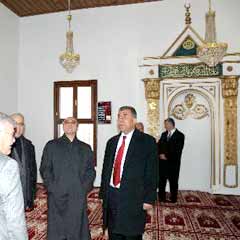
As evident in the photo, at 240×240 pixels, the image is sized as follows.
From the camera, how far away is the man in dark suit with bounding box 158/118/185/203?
511 centimetres

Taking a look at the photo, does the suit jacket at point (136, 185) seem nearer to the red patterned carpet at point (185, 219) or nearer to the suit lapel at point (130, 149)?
the suit lapel at point (130, 149)

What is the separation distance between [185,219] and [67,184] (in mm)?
2233

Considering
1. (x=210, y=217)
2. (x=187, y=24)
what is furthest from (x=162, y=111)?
(x=210, y=217)

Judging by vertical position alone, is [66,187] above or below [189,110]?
below

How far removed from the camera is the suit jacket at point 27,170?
116 inches

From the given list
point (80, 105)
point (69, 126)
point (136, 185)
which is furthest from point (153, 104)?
point (136, 185)

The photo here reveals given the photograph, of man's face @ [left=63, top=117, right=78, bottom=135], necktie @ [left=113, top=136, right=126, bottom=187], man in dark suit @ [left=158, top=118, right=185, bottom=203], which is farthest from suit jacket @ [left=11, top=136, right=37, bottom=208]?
man in dark suit @ [left=158, top=118, right=185, bottom=203]

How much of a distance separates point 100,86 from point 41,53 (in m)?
1.74

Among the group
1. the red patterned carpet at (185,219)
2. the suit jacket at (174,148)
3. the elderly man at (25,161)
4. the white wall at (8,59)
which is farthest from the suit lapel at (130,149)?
the white wall at (8,59)

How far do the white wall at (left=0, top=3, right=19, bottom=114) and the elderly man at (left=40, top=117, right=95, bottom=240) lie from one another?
4.14 meters

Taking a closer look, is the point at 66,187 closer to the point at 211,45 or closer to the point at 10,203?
the point at 10,203

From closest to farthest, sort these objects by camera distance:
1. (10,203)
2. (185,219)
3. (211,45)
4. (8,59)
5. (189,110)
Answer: (10,203) < (211,45) < (185,219) < (189,110) < (8,59)

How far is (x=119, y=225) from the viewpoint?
236 centimetres

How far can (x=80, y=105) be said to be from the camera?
6.80 metres
